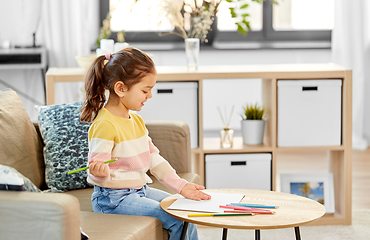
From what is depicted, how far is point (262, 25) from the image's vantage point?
4.10 meters

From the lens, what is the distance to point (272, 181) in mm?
2414

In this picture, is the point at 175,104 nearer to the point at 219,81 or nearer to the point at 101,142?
the point at 101,142

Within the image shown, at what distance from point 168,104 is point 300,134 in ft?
2.18

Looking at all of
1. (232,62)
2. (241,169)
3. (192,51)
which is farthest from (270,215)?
(232,62)

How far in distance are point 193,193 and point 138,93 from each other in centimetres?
34

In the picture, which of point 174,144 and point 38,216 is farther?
point 174,144

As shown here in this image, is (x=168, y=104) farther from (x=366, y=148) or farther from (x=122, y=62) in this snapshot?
(x=366, y=148)

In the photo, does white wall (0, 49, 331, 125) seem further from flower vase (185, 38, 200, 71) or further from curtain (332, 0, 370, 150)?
flower vase (185, 38, 200, 71)

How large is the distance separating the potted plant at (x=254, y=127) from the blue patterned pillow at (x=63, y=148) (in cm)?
89

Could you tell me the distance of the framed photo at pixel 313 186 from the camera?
8.15ft

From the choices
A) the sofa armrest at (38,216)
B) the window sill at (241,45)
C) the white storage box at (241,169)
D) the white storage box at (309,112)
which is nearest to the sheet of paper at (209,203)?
the sofa armrest at (38,216)

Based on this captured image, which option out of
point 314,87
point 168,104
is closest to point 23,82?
point 168,104

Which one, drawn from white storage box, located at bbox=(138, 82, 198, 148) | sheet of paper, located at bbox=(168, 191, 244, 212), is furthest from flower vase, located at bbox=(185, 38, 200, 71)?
sheet of paper, located at bbox=(168, 191, 244, 212)

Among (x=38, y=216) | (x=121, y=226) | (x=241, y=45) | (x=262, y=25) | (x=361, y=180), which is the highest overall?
(x=262, y=25)
